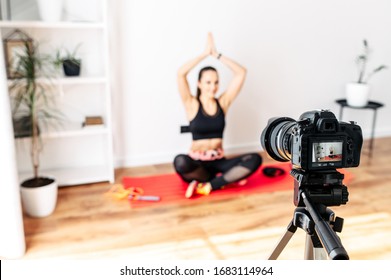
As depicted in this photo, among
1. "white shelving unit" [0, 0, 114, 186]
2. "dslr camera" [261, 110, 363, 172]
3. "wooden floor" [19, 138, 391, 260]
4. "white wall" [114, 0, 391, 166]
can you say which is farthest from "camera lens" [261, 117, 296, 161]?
"white wall" [114, 0, 391, 166]

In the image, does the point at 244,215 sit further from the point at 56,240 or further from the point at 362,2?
the point at 362,2

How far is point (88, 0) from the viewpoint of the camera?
2.84m

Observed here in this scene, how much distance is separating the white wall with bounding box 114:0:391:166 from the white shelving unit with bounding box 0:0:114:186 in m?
0.17

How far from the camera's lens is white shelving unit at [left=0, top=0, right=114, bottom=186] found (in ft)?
9.00

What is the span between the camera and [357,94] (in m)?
3.54

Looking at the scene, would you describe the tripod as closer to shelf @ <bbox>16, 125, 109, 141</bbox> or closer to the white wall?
shelf @ <bbox>16, 125, 109, 141</bbox>

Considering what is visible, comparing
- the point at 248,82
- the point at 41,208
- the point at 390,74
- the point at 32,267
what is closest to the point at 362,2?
the point at 390,74

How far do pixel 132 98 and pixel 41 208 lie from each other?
44.0 inches

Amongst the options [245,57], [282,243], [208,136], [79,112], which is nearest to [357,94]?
[245,57]

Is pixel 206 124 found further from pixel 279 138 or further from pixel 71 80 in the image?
pixel 279 138

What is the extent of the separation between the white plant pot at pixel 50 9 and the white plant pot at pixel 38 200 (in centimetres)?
105

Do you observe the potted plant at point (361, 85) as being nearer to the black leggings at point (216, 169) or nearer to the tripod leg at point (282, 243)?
the black leggings at point (216, 169)

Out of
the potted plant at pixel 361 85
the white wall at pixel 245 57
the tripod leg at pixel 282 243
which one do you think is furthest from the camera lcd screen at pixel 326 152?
the potted plant at pixel 361 85

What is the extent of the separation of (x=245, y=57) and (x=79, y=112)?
4.56 feet
